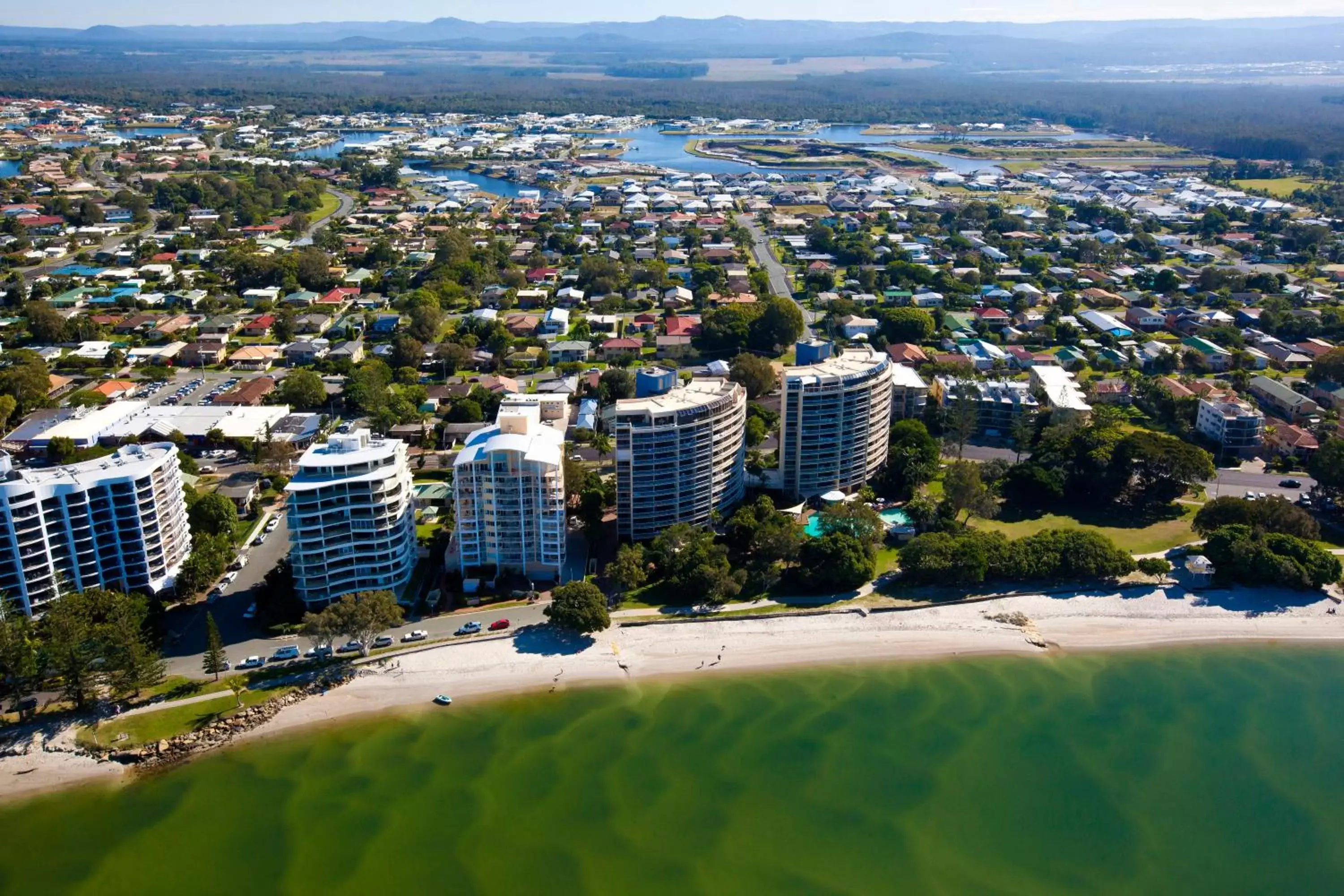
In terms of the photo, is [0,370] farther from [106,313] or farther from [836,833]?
[836,833]

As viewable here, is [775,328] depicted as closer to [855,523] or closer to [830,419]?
[830,419]

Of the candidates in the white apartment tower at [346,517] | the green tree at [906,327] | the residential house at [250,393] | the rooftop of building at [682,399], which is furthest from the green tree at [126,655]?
the green tree at [906,327]

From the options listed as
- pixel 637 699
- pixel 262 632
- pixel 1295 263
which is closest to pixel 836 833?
pixel 637 699

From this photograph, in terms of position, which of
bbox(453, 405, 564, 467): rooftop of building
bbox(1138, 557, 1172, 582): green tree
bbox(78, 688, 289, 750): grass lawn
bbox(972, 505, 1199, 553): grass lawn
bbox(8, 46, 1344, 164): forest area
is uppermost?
bbox(8, 46, 1344, 164): forest area

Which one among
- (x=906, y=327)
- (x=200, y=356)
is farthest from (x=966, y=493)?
(x=200, y=356)

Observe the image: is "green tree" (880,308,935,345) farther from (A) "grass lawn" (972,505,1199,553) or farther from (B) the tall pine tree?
(B) the tall pine tree

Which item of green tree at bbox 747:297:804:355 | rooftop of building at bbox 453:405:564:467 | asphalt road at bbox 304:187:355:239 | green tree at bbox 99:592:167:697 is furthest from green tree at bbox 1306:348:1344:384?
asphalt road at bbox 304:187:355:239
